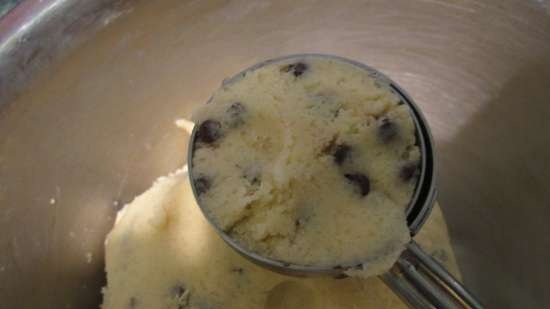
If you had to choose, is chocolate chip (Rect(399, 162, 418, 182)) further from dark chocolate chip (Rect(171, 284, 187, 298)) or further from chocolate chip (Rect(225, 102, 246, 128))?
dark chocolate chip (Rect(171, 284, 187, 298))

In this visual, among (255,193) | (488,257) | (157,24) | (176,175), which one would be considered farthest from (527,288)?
(157,24)

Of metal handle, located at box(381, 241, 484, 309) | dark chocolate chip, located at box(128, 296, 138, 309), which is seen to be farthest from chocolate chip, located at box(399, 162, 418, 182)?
dark chocolate chip, located at box(128, 296, 138, 309)

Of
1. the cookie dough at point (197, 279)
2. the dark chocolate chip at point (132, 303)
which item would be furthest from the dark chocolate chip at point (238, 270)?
the dark chocolate chip at point (132, 303)

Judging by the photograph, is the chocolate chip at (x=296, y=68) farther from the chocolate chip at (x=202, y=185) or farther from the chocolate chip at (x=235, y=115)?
the chocolate chip at (x=202, y=185)

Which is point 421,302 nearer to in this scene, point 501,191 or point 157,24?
point 501,191

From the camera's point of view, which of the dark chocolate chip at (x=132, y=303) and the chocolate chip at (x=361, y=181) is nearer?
the chocolate chip at (x=361, y=181)

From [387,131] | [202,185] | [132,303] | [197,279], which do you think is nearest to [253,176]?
[202,185]

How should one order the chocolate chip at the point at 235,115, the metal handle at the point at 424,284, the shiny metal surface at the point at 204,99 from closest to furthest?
the metal handle at the point at 424,284 → the chocolate chip at the point at 235,115 → the shiny metal surface at the point at 204,99

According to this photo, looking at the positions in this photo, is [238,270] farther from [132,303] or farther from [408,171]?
[408,171]
